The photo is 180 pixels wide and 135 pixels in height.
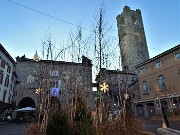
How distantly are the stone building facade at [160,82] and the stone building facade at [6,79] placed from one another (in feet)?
72.5

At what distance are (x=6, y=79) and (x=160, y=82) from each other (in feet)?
81.7

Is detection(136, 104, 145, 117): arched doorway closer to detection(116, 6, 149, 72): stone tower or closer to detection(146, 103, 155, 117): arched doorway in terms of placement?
detection(146, 103, 155, 117): arched doorway

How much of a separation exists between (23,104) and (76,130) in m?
29.6

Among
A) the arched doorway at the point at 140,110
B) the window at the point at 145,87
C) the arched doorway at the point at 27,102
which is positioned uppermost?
the window at the point at 145,87

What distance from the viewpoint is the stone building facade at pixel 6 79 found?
25962mm

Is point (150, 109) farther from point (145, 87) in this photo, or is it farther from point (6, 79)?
point (6, 79)

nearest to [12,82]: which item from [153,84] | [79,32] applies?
[153,84]

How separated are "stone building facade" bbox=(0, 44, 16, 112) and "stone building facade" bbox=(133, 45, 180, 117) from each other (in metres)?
22.1

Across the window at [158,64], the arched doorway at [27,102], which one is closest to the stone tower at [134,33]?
the window at [158,64]

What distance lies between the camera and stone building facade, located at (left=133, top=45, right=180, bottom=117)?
2612 centimetres

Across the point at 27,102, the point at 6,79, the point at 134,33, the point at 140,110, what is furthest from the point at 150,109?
the point at 134,33

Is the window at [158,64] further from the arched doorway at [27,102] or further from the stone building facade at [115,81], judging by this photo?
the arched doorway at [27,102]

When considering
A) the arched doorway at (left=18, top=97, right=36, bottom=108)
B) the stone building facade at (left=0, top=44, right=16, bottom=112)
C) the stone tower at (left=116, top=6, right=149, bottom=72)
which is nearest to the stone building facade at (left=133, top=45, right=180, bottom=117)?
the arched doorway at (left=18, top=97, right=36, bottom=108)

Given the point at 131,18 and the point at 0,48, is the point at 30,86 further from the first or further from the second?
the point at 131,18
